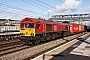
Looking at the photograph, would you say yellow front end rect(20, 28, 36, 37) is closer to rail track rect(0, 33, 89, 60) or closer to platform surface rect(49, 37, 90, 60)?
rail track rect(0, 33, 89, 60)

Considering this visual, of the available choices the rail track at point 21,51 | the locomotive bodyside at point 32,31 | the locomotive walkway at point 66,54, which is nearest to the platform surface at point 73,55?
the locomotive walkway at point 66,54

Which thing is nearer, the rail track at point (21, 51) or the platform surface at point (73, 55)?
the platform surface at point (73, 55)

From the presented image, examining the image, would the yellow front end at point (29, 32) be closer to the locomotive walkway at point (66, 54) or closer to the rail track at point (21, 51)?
the rail track at point (21, 51)

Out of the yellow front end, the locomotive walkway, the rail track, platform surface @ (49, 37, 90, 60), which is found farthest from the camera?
the yellow front end

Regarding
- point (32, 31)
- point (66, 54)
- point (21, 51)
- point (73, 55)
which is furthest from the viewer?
point (32, 31)

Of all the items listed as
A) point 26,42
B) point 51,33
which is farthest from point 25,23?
point 51,33

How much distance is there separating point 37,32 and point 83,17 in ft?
258

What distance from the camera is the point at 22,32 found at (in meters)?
19.2

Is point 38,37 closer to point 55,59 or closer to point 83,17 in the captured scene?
point 55,59

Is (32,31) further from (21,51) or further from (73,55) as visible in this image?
(73,55)

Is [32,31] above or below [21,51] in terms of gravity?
above

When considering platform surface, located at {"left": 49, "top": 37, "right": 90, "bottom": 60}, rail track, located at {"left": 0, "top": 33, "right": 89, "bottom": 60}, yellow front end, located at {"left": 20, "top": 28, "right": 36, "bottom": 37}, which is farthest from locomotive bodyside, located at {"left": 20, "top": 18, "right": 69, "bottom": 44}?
platform surface, located at {"left": 49, "top": 37, "right": 90, "bottom": 60}

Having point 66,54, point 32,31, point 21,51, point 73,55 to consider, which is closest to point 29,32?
point 32,31

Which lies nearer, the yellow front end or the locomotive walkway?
the locomotive walkway
